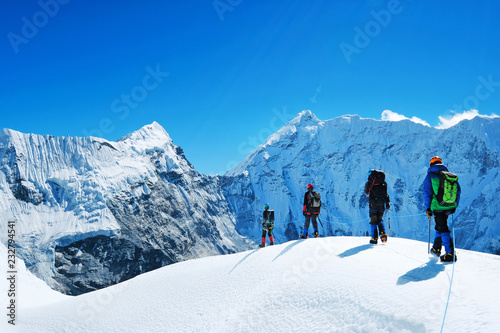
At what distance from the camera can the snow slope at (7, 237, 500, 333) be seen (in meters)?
6.55

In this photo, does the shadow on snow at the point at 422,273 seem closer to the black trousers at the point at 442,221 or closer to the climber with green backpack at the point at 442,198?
the climber with green backpack at the point at 442,198

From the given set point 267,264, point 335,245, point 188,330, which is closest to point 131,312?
point 188,330

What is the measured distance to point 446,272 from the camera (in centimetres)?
802

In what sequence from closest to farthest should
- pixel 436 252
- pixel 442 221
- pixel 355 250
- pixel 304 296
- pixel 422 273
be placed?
pixel 422 273, pixel 304 296, pixel 442 221, pixel 436 252, pixel 355 250

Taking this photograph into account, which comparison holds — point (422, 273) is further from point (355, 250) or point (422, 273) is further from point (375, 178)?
point (375, 178)

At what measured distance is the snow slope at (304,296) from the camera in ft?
21.5

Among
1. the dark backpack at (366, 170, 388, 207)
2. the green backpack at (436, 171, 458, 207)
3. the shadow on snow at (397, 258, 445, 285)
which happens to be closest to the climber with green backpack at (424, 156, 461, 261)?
the green backpack at (436, 171, 458, 207)

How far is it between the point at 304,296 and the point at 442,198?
4.53 metres

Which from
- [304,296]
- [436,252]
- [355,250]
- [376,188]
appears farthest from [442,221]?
[304,296]

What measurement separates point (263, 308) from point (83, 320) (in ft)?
28.1

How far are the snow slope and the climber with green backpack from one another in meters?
0.66

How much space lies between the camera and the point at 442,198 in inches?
354

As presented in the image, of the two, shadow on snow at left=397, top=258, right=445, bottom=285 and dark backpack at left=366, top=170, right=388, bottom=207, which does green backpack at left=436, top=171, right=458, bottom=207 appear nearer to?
shadow on snow at left=397, top=258, right=445, bottom=285

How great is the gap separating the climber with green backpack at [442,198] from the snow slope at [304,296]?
0.66 metres
